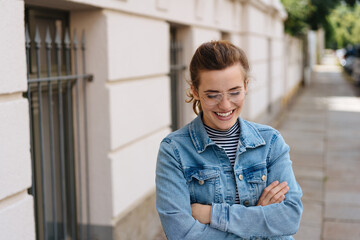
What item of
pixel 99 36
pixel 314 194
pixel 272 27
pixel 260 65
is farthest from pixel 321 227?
pixel 272 27

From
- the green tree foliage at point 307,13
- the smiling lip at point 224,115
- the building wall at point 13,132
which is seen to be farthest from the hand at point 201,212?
the green tree foliage at point 307,13

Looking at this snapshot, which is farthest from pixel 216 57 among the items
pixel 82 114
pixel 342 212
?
pixel 342 212

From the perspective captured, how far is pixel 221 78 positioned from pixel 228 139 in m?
0.29

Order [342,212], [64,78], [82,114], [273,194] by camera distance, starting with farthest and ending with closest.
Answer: [342,212] → [82,114] → [64,78] → [273,194]

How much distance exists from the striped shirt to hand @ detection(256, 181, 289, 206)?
11 centimetres

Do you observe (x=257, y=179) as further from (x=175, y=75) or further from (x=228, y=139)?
(x=175, y=75)

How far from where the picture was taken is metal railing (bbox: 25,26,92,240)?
391 cm

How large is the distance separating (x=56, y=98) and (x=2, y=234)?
5.22 feet

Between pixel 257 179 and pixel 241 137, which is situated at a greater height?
pixel 241 137

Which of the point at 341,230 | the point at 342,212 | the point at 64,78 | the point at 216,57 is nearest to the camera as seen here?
the point at 216,57

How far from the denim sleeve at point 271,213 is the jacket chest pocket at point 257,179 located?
0.13 feet

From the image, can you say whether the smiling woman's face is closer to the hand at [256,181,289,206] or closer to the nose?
the nose

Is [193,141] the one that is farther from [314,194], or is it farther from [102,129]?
[314,194]

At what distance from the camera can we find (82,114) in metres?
4.41
